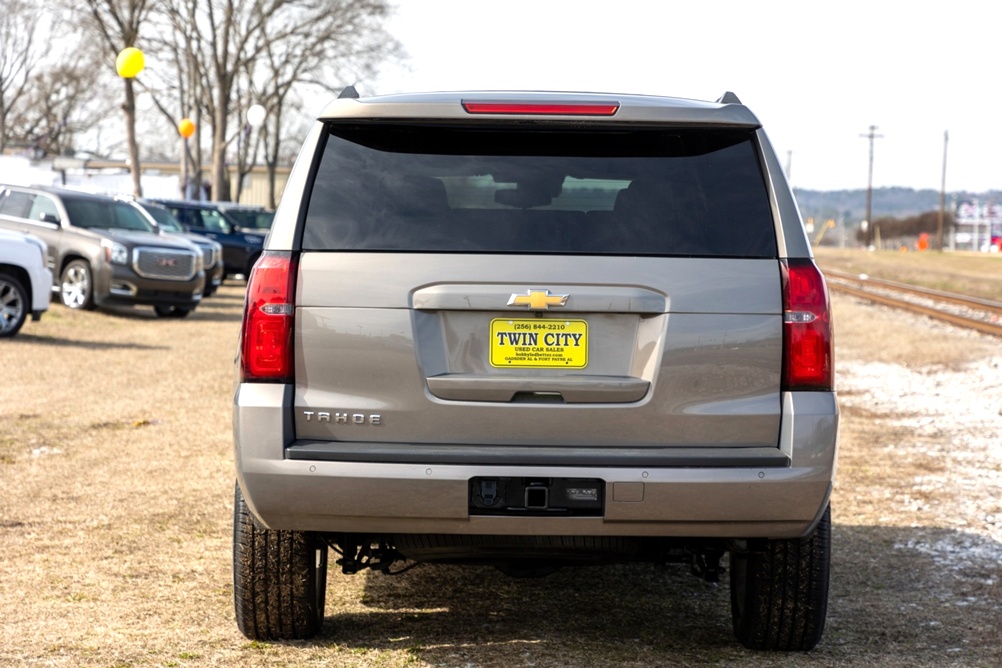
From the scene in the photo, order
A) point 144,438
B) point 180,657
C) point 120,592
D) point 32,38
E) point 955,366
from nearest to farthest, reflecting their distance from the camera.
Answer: point 180,657
point 120,592
point 144,438
point 955,366
point 32,38

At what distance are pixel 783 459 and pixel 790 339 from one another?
14.7 inches

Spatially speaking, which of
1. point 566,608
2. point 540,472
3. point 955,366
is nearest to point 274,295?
point 540,472

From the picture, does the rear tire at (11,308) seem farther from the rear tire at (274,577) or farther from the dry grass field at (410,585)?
the rear tire at (274,577)

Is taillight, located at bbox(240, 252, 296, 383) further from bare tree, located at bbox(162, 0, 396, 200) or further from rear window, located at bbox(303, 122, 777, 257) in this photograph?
bare tree, located at bbox(162, 0, 396, 200)

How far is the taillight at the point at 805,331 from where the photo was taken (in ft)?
13.4

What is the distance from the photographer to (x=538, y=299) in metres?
4.01

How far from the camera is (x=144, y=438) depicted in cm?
934

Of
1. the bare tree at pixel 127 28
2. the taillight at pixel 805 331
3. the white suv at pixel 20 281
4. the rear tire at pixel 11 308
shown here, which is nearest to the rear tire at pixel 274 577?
the taillight at pixel 805 331

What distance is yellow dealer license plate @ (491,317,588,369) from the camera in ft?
13.2

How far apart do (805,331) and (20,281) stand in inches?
522

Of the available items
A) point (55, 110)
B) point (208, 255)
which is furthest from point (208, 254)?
point (55, 110)

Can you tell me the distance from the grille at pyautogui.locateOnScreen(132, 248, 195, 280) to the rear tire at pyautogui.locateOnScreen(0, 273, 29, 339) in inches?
154

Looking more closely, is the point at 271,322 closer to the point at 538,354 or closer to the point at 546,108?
the point at 538,354

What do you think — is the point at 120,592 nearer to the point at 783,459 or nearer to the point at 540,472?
the point at 540,472
